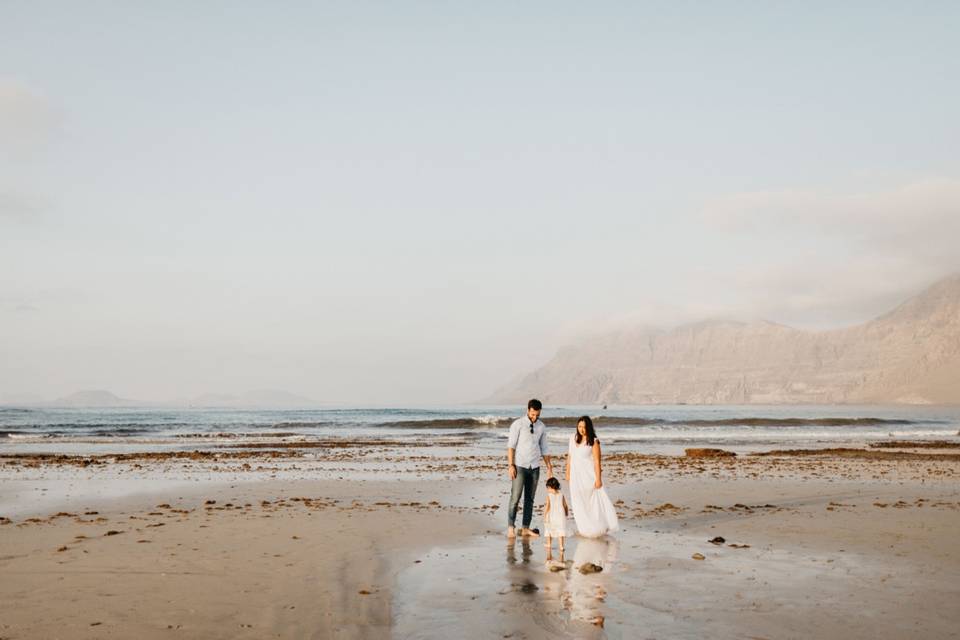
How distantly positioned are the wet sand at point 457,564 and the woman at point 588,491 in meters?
0.45

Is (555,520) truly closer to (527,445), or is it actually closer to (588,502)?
(588,502)

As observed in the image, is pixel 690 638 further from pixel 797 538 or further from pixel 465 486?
pixel 465 486

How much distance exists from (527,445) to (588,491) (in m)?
1.30

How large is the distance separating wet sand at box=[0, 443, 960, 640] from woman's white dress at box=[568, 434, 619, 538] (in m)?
0.44

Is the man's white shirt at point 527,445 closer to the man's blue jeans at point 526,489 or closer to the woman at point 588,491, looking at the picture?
the man's blue jeans at point 526,489

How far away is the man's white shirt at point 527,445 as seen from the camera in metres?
12.4

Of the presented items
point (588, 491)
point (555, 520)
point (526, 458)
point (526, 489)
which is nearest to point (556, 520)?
point (555, 520)

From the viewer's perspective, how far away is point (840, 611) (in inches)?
298

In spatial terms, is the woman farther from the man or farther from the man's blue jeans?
the man's blue jeans

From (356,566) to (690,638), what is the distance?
4.93 m

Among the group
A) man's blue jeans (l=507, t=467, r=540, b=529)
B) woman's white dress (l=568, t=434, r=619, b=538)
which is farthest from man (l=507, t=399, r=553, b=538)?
woman's white dress (l=568, t=434, r=619, b=538)

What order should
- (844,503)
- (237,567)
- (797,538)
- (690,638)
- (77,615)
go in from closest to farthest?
(690,638) < (77,615) < (237,567) < (797,538) < (844,503)

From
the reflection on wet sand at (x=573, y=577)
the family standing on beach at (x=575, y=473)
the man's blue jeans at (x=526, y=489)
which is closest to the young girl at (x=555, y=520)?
the reflection on wet sand at (x=573, y=577)

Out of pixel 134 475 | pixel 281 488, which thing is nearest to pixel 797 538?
pixel 281 488
